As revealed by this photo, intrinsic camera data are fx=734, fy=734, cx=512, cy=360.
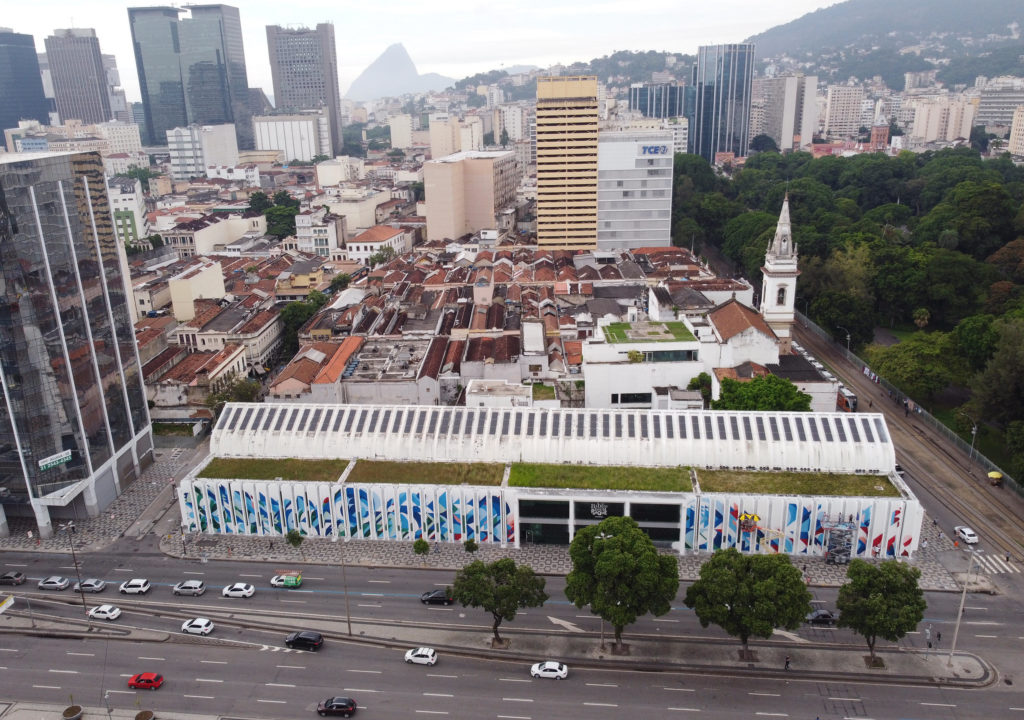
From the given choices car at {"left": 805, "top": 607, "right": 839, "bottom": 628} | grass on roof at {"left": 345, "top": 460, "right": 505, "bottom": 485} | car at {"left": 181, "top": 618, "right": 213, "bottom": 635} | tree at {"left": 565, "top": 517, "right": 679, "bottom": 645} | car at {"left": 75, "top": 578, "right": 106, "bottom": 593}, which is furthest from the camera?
grass on roof at {"left": 345, "top": 460, "right": 505, "bottom": 485}

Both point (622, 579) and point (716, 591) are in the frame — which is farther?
point (622, 579)

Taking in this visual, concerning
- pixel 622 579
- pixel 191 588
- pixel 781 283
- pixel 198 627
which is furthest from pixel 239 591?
pixel 781 283

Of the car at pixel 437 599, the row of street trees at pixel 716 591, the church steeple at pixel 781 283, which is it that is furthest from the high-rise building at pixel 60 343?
the church steeple at pixel 781 283

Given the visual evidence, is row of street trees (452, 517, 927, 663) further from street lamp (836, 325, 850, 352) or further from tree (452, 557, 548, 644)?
street lamp (836, 325, 850, 352)

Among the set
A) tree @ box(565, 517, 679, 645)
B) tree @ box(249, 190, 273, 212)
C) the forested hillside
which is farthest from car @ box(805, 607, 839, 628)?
tree @ box(249, 190, 273, 212)

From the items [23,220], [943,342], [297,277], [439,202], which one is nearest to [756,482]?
[943,342]

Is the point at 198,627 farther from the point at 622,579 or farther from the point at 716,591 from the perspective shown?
the point at 716,591

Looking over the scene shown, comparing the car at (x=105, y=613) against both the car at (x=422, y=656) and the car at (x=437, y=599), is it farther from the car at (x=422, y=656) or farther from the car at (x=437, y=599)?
the car at (x=422, y=656)
